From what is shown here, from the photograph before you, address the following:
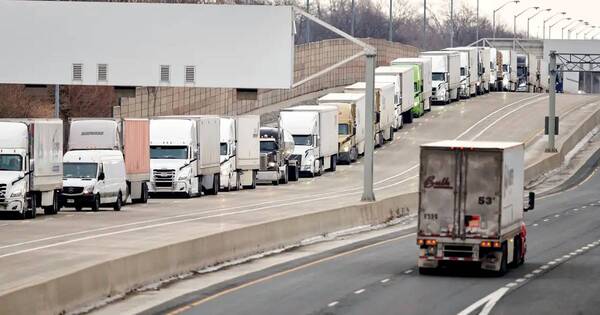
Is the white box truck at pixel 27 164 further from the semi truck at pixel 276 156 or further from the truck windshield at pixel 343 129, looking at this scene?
the truck windshield at pixel 343 129

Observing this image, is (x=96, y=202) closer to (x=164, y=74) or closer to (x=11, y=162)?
(x=11, y=162)

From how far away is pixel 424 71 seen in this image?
109625 mm

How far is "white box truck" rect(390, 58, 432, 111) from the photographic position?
10881 centimetres

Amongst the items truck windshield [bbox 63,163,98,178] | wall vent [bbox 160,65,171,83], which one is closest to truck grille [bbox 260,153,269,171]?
truck windshield [bbox 63,163,98,178]

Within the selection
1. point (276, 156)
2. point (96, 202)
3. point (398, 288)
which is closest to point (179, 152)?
point (96, 202)

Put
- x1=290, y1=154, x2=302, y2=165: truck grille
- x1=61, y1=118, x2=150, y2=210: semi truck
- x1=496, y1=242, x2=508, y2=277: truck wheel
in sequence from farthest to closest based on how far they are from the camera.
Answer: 1. x1=290, y1=154, x2=302, y2=165: truck grille
2. x1=61, y1=118, x2=150, y2=210: semi truck
3. x1=496, y1=242, x2=508, y2=277: truck wheel

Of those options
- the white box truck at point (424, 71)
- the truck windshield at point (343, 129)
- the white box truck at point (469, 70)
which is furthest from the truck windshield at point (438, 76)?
the truck windshield at point (343, 129)

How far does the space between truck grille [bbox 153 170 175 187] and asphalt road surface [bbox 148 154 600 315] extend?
20135 millimetres

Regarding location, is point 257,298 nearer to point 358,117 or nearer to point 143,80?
point 143,80

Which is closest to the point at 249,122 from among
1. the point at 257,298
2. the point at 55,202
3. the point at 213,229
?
the point at 55,202

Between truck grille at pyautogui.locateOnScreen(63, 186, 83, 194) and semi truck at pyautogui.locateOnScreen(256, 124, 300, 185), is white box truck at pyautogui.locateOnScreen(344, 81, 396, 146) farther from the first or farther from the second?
truck grille at pyautogui.locateOnScreen(63, 186, 83, 194)

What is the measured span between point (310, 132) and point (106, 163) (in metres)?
25.2

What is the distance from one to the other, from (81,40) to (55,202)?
6.24m

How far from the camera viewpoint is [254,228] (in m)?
40.7
